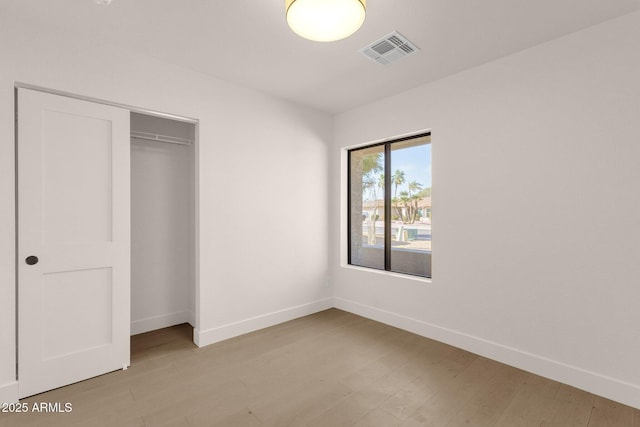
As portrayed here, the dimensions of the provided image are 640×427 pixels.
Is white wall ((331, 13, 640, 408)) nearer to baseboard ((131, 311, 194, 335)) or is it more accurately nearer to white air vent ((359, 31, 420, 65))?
white air vent ((359, 31, 420, 65))

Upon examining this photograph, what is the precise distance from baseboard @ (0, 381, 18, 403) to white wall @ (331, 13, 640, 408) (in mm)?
Answer: 3423

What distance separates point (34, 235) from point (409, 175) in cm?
Answer: 374

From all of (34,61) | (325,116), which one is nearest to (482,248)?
(325,116)

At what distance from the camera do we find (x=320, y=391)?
2318 mm

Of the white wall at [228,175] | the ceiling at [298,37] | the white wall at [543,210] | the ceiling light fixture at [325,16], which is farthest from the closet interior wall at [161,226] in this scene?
the white wall at [543,210]

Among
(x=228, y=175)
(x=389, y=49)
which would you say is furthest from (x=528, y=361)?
(x=228, y=175)

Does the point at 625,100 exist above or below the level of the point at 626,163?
above

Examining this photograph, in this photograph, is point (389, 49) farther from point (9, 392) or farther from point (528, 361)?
point (9, 392)

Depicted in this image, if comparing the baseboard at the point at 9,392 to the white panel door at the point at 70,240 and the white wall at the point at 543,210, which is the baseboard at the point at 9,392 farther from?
the white wall at the point at 543,210

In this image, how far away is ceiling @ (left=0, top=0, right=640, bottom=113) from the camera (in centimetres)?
212

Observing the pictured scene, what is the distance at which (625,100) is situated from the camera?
7.23 feet

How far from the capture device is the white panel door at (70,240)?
2.25 m

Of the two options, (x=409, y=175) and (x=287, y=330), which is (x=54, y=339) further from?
(x=409, y=175)

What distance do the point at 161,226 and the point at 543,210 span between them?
394cm
